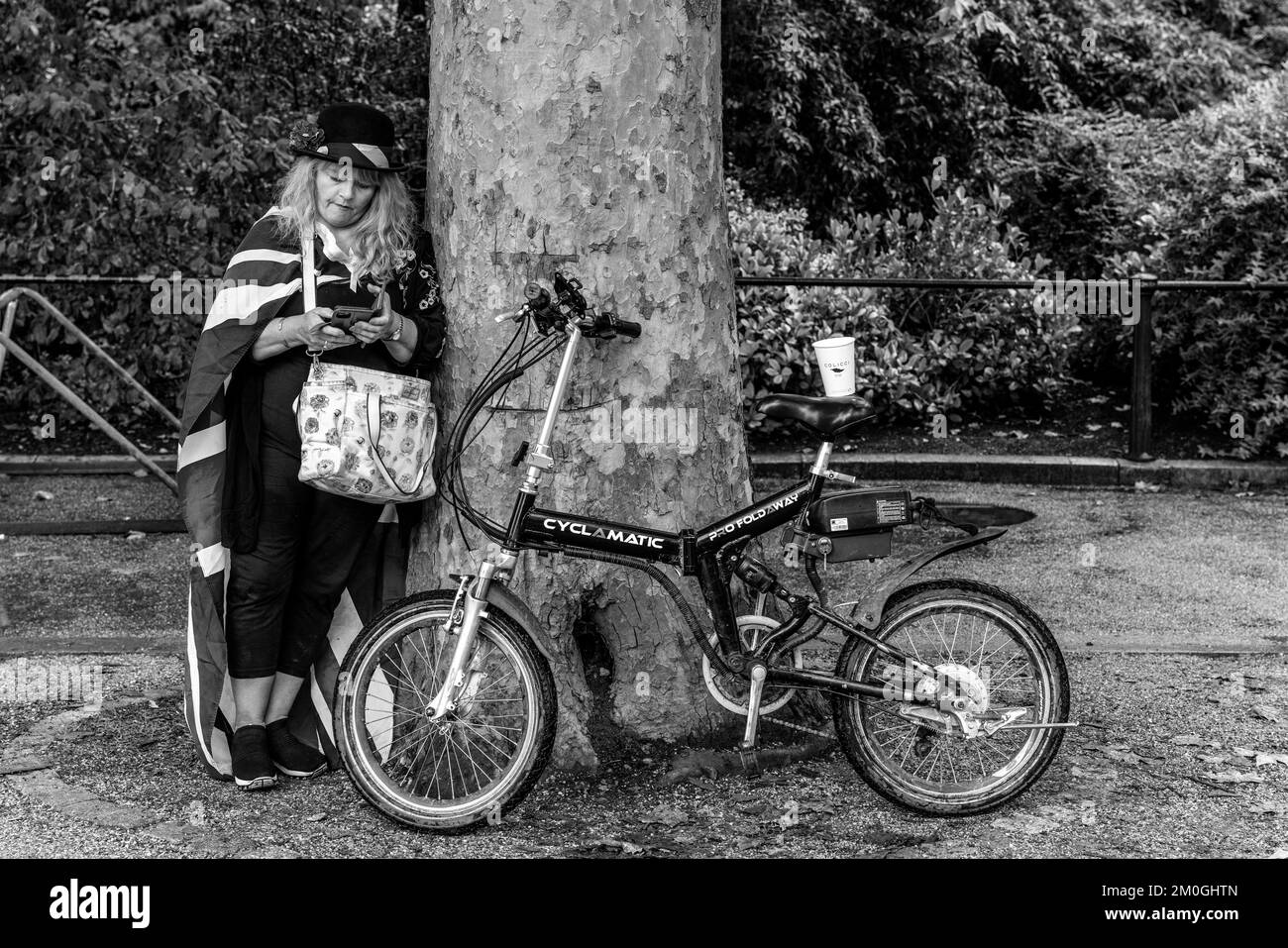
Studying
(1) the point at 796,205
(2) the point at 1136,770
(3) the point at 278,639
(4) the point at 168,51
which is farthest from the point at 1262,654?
(4) the point at 168,51

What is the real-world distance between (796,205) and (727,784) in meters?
7.88

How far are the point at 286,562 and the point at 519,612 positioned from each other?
2.56ft

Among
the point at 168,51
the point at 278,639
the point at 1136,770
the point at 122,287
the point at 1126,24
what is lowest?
the point at 1136,770

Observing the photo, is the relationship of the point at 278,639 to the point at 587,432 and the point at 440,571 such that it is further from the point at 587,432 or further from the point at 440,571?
the point at 587,432

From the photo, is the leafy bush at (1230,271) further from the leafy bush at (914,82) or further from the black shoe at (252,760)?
the black shoe at (252,760)

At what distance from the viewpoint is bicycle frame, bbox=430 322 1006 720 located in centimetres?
398

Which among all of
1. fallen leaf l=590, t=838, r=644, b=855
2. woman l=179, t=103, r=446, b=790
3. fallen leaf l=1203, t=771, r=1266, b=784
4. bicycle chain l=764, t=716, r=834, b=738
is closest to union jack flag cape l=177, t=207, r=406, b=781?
woman l=179, t=103, r=446, b=790

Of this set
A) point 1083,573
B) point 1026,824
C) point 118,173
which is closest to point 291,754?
point 1026,824

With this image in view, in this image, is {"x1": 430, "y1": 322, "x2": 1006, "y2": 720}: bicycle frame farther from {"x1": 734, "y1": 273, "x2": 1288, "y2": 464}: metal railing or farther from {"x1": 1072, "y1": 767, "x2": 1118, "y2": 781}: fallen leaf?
{"x1": 734, "y1": 273, "x2": 1288, "y2": 464}: metal railing

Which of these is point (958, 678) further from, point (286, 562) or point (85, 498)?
point (85, 498)

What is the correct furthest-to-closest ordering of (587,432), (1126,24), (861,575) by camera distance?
(1126,24), (861,575), (587,432)

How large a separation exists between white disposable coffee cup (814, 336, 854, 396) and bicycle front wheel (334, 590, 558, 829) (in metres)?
1.04

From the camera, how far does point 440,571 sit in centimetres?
458

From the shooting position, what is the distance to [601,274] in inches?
171
